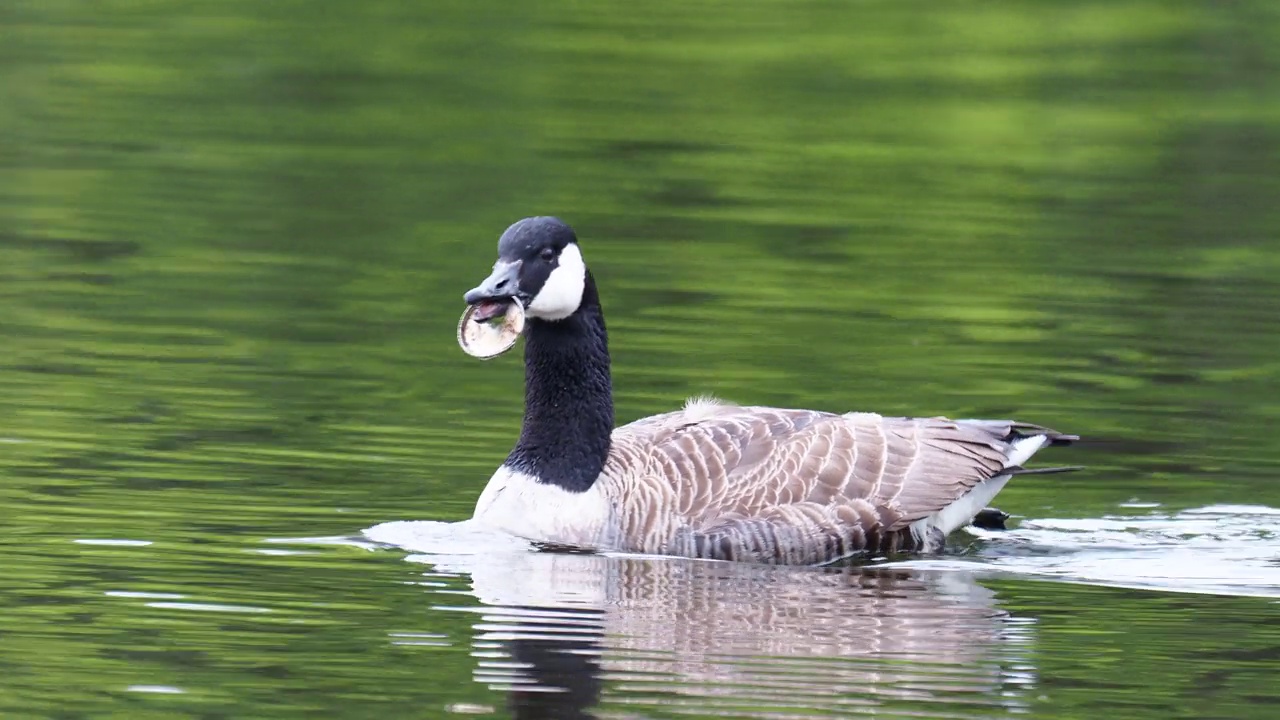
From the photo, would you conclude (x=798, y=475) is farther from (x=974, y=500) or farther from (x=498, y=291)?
(x=498, y=291)

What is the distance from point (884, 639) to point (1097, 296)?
1075cm

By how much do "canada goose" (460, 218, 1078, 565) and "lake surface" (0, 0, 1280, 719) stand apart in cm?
38

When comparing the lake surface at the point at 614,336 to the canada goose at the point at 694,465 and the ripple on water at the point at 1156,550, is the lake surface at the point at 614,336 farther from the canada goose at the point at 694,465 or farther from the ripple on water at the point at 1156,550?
the canada goose at the point at 694,465

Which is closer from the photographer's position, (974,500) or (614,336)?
(974,500)

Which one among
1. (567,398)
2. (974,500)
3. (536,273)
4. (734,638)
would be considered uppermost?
(536,273)

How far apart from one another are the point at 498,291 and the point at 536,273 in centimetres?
46

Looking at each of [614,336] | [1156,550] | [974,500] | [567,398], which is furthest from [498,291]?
[614,336]

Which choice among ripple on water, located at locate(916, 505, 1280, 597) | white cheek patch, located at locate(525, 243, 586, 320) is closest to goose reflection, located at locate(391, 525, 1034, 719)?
ripple on water, located at locate(916, 505, 1280, 597)

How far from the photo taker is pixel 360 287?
21750mm

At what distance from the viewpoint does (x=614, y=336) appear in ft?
65.1

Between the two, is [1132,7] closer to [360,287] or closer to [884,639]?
[360,287]

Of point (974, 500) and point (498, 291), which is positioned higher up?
point (498, 291)

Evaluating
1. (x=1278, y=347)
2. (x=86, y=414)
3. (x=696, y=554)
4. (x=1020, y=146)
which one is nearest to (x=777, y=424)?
(x=696, y=554)

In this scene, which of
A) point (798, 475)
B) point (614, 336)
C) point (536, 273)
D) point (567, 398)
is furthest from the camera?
point (614, 336)
